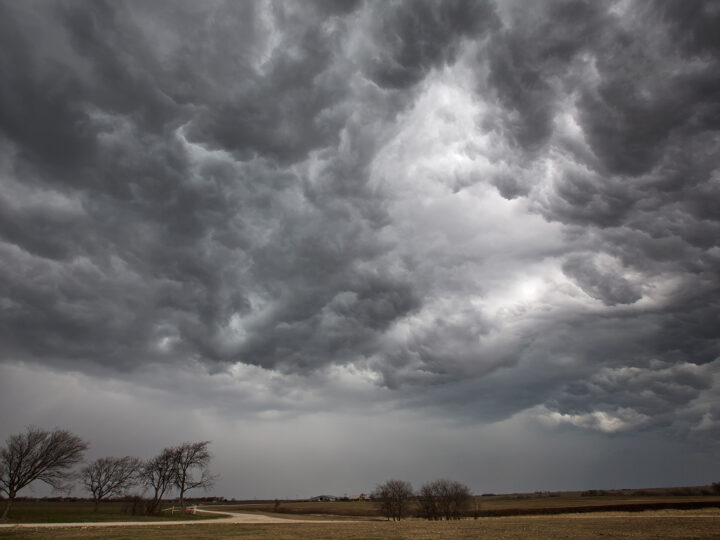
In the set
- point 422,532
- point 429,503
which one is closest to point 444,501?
point 429,503

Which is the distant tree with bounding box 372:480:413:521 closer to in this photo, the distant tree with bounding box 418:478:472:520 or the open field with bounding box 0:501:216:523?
the distant tree with bounding box 418:478:472:520

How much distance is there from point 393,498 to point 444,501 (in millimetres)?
11586

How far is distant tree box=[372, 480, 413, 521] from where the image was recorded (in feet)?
318

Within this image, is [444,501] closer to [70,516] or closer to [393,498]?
[393,498]

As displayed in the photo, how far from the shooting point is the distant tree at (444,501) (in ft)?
317

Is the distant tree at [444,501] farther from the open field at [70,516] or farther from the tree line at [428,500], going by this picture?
the open field at [70,516]

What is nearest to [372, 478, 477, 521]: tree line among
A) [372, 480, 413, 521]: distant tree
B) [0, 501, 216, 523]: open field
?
[372, 480, 413, 521]: distant tree

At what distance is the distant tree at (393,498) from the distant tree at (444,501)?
3.76m

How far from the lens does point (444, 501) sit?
9706 cm

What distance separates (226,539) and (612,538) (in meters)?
26.0

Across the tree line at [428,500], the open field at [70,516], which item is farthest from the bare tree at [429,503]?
the open field at [70,516]

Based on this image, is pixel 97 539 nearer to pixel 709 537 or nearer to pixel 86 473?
pixel 709 537

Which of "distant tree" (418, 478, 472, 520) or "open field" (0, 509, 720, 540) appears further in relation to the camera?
"distant tree" (418, 478, 472, 520)

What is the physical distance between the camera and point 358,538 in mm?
30016
